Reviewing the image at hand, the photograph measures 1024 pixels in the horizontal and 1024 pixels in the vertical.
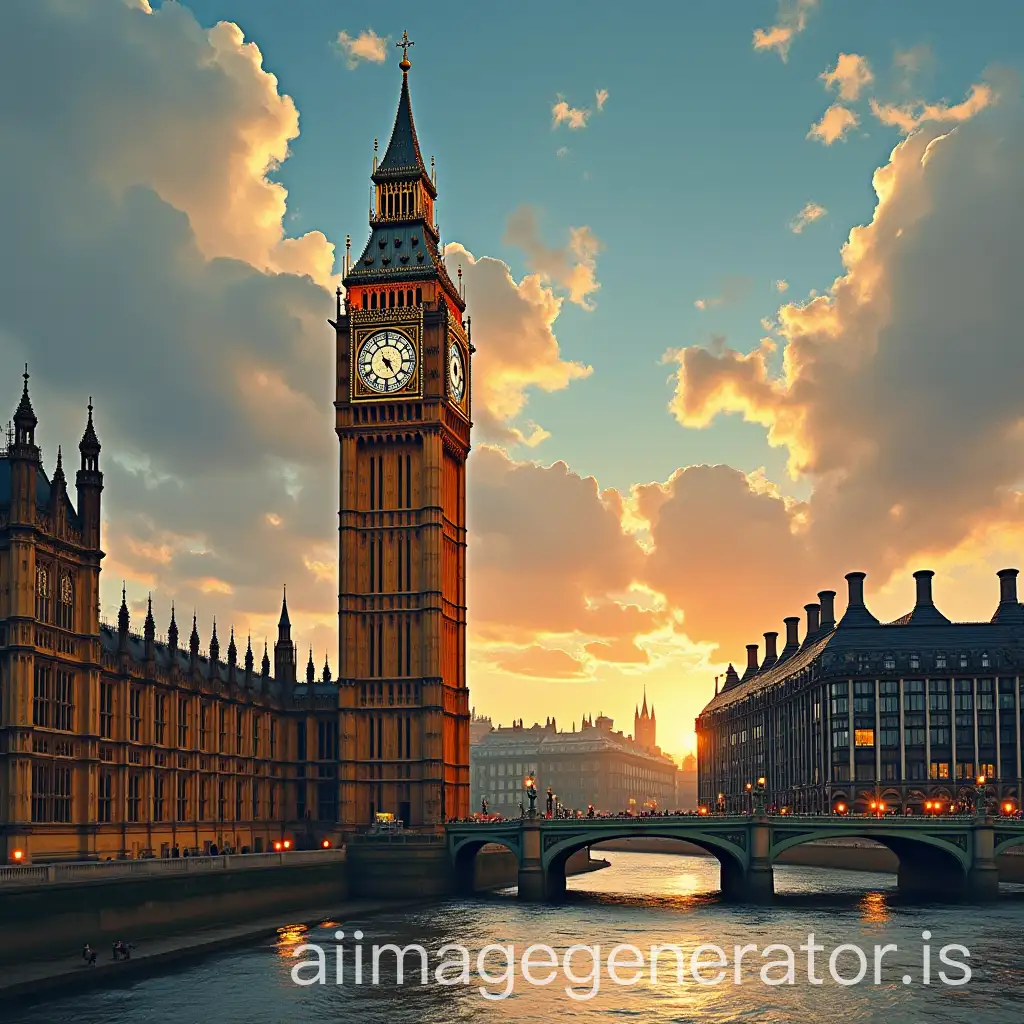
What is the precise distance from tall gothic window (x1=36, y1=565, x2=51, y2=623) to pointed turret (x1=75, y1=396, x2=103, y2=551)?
5433 millimetres

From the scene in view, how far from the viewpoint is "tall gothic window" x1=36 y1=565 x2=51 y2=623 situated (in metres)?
95.0

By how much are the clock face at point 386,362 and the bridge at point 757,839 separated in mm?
42440

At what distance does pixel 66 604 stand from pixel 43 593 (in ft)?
12.0

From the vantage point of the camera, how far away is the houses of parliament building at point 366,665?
116812 millimetres

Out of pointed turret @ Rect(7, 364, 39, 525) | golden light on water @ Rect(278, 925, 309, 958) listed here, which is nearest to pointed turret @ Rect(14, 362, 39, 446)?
pointed turret @ Rect(7, 364, 39, 525)

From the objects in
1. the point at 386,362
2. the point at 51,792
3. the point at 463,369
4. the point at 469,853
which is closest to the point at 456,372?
the point at 463,369

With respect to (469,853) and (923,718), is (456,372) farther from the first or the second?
(923,718)

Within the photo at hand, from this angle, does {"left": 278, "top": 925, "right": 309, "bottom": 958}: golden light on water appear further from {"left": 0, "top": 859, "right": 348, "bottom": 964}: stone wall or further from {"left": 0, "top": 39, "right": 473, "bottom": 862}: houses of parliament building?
{"left": 0, "top": 39, "right": 473, "bottom": 862}: houses of parliament building

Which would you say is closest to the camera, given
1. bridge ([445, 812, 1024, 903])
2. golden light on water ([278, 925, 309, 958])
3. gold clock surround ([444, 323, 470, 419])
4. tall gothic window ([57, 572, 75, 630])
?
golden light on water ([278, 925, 309, 958])

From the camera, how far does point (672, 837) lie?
121 metres

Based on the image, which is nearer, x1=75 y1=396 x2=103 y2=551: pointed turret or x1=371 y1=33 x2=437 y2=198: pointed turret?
x1=75 y1=396 x2=103 y2=551: pointed turret

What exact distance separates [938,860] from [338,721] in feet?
181

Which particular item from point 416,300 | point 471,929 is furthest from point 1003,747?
point 471,929

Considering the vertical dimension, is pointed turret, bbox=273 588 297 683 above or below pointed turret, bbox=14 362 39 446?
below
